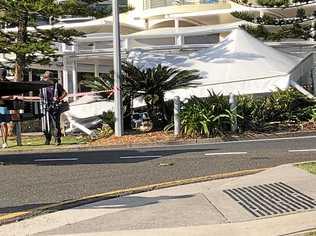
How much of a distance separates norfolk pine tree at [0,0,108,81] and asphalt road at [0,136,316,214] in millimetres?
7519

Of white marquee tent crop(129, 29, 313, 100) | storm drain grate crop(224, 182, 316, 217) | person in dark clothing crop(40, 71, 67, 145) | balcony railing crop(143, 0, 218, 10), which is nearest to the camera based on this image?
storm drain grate crop(224, 182, 316, 217)

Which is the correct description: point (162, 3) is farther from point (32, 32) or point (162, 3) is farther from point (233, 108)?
point (233, 108)

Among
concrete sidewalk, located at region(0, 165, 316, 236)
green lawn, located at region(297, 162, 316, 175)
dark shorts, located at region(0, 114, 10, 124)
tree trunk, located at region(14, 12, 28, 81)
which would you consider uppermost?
tree trunk, located at region(14, 12, 28, 81)

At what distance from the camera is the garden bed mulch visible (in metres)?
16.3

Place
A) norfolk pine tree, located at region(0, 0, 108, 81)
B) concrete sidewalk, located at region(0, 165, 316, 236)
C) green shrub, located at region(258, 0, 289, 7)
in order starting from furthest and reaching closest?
green shrub, located at region(258, 0, 289, 7)
norfolk pine tree, located at region(0, 0, 108, 81)
concrete sidewalk, located at region(0, 165, 316, 236)

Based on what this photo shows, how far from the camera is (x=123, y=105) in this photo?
1892 centimetres

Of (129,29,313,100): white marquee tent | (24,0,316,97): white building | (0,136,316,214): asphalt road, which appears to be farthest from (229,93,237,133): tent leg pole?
(24,0,316,97): white building

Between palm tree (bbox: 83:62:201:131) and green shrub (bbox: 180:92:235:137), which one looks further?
palm tree (bbox: 83:62:201:131)

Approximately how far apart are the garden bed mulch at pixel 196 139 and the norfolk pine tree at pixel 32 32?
17.8 ft

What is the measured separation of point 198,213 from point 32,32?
17297 millimetres

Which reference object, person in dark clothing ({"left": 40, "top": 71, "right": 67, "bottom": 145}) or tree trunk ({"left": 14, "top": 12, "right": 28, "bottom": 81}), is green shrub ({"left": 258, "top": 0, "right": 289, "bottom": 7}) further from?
person in dark clothing ({"left": 40, "top": 71, "right": 67, "bottom": 145})

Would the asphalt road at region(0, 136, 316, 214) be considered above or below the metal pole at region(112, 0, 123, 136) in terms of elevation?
below

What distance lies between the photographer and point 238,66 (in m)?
20.7

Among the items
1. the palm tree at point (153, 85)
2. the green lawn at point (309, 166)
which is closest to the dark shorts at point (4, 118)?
the palm tree at point (153, 85)
